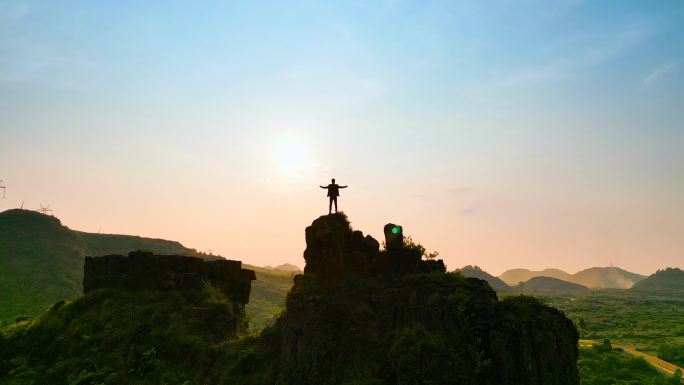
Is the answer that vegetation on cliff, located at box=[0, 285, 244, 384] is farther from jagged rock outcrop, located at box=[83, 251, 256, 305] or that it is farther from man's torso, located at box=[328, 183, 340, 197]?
man's torso, located at box=[328, 183, 340, 197]

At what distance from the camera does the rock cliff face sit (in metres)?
17.2

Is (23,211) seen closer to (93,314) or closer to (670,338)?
(93,314)

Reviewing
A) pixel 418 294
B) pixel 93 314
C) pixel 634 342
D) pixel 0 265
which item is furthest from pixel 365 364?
pixel 634 342

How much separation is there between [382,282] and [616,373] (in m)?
69.9

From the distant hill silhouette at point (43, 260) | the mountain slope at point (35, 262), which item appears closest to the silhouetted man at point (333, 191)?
the distant hill silhouette at point (43, 260)

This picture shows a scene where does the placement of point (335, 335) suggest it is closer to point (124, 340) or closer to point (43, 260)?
point (124, 340)

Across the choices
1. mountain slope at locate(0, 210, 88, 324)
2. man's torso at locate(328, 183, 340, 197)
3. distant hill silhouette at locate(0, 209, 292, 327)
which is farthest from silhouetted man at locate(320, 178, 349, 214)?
mountain slope at locate(0, 210, 88, 324)

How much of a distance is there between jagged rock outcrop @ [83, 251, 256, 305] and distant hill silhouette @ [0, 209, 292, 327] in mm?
42555

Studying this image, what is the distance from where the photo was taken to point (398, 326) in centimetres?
1959

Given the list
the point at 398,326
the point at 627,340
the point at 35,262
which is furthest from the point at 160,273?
the point at 627,340

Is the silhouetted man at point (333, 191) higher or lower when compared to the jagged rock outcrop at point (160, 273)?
higher

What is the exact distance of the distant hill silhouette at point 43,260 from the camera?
257 ft

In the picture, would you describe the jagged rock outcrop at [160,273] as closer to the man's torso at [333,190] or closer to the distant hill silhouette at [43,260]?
the man's torso at [333,190]

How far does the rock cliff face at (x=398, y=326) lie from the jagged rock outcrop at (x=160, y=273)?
10728mm
